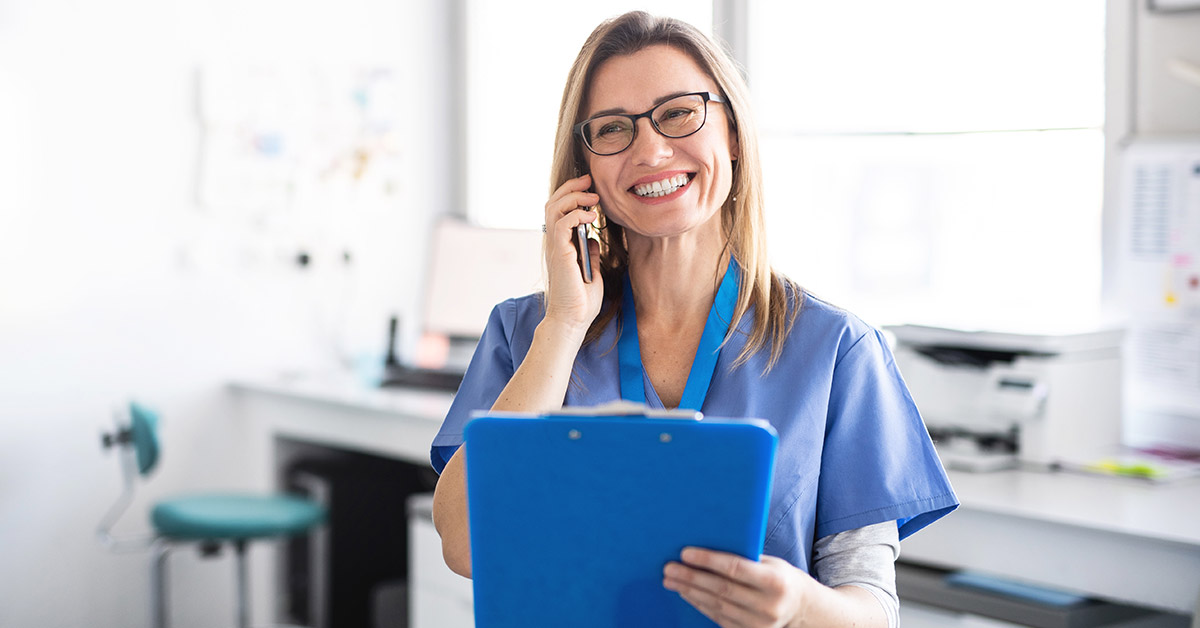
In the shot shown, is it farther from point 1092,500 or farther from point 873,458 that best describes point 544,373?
point 1092,500

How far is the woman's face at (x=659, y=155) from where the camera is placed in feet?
4.34

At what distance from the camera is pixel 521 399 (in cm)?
130

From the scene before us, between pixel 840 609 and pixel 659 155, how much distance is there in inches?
21.4

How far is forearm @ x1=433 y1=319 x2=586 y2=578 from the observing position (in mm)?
1301

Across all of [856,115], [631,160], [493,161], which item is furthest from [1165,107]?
[493,161]

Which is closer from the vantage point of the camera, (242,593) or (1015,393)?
(1015,393)

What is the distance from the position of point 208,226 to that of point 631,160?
2.56 m

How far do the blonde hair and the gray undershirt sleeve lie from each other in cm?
22

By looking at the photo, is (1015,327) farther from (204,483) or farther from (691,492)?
(204,483)

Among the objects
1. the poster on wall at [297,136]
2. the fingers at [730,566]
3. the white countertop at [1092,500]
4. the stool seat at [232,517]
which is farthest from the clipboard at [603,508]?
the poster on wall at [297,136]

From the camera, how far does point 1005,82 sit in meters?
2.89

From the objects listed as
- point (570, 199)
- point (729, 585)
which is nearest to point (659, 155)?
point (570, 199)

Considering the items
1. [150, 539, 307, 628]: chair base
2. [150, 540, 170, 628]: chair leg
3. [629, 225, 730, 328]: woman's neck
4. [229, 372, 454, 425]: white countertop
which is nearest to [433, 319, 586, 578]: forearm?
[629, 225, 730, 328]: woman's neck

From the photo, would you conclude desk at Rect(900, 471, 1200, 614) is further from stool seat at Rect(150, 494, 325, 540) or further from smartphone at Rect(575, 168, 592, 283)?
stool seat at Rect(150, 494, 325, 540)
